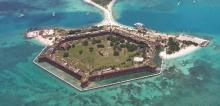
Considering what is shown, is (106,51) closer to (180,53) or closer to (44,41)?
(180,53)

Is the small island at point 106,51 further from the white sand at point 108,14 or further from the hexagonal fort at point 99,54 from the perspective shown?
the white sand at point 108,14

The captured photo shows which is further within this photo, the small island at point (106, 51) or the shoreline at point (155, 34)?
the shoreline at point (155, 34)

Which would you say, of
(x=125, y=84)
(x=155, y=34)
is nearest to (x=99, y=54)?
(x=125, y=84)

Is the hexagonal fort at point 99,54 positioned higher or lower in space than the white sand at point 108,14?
lower

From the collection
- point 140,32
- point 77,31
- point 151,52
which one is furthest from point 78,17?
point 151,52

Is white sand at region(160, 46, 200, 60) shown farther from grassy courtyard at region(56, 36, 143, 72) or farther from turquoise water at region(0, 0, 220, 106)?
grassy courtyard at region(56, 36, 143, 72)

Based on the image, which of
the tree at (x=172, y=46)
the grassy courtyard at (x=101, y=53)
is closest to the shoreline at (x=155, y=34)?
the tree at (x=172, y=46)

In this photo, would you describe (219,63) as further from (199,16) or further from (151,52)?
(199,16)
